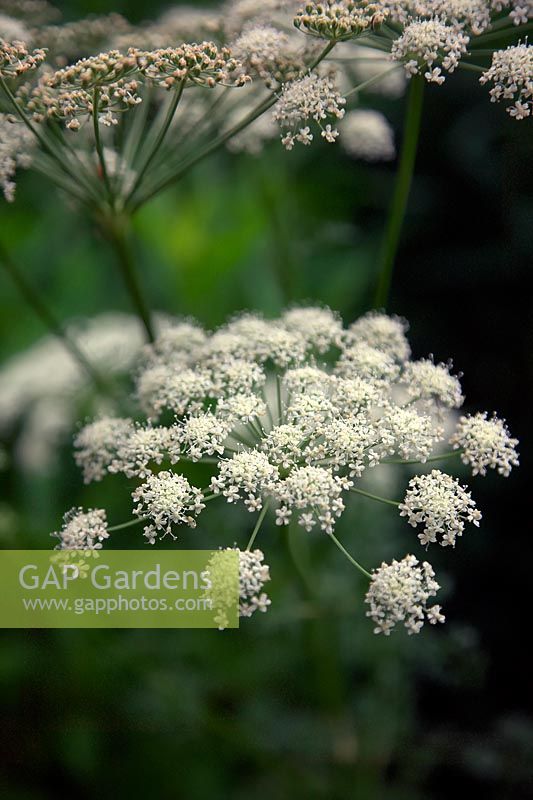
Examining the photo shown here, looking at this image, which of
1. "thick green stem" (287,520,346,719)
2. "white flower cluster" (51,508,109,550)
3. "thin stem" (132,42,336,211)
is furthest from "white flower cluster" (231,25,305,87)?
"thick green stem" (287,520,346,719)

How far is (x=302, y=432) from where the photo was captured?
4.52 ft

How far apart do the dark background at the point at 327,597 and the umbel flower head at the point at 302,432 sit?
42cm

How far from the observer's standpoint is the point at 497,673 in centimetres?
259

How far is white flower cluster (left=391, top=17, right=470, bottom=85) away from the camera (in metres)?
1.38

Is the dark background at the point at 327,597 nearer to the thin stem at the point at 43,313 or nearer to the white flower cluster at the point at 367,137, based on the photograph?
the white flower cluster at the point at 367,137

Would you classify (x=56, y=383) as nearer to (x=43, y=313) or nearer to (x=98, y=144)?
(x=43, y=313)

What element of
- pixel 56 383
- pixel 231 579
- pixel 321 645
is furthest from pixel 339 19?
pixel 321 645

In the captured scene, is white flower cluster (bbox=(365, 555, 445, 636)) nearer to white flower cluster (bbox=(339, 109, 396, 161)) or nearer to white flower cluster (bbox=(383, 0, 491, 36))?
white flower cluster (bbox=(383, 0, 491, 36))

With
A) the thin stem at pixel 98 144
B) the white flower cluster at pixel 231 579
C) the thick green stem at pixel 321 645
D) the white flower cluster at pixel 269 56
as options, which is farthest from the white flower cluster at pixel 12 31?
the thick green stem at pixel 321 645

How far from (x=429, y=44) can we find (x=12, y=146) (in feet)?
2.78

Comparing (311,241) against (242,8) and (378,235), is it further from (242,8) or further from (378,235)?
(242,8)

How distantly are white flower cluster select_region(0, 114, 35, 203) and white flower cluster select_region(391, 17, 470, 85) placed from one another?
0.76 meters

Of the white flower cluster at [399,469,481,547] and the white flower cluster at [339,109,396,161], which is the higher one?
the white flower cluster at [339,109,396,161]

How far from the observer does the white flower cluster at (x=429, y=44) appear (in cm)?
138
